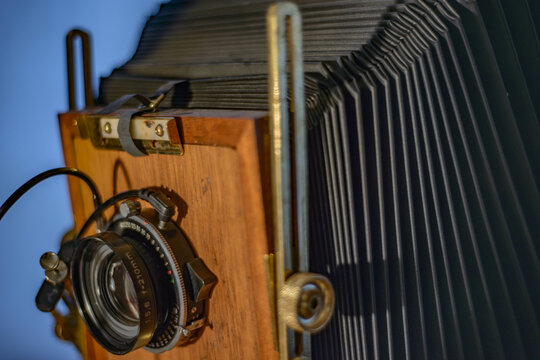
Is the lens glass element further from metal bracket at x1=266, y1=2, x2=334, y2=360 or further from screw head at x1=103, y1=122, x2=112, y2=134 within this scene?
metal bracket at x1=266, y1=2, x2=334, y2=360

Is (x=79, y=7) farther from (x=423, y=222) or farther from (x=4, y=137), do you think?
(x=423, y=222)

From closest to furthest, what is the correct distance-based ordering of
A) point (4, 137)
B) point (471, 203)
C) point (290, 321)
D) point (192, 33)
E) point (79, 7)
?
1. point (290, 321)
2. point (471, 203)
3. point (192, 33)
4. point (79, 7)
5. point (4, 137)

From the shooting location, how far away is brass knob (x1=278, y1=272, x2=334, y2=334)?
513mm

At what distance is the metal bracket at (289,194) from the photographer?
1.61 ft

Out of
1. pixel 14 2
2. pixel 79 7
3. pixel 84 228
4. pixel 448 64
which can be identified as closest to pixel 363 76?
pixel 448 64

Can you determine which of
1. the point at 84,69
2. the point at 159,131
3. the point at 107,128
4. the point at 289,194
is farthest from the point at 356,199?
the point at 84,69

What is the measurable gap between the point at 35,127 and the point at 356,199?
1.00 meters

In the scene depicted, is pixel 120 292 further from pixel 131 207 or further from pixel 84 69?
pixel 84 69

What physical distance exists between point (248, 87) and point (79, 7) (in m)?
0.73

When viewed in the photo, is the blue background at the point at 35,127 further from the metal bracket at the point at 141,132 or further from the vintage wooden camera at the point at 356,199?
the vintage wooden camera at the point at 356,199

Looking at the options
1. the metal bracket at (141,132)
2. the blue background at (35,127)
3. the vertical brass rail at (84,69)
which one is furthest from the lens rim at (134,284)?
the blue background at (35,127)

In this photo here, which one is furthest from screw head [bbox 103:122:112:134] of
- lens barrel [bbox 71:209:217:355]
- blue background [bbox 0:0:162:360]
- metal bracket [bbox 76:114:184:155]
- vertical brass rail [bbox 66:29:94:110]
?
blue background [bbox 0:0:162:360]

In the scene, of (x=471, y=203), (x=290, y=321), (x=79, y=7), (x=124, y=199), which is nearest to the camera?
(x=290, y=321)

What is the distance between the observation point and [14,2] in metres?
1.31
